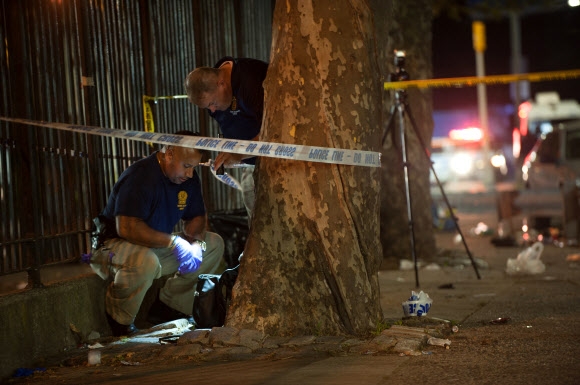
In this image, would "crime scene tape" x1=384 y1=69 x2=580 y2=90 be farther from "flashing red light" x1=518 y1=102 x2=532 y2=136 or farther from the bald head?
"flashing red light" x1=518 y1=102 x2=532 y2=136

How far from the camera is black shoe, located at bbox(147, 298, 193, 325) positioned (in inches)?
257

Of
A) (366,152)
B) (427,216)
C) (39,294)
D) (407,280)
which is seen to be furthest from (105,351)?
(427,216)

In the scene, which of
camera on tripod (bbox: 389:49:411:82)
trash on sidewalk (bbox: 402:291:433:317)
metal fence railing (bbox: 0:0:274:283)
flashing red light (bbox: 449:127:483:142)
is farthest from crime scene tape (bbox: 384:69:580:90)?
flashing red light (bbox: 449:127:483:142)

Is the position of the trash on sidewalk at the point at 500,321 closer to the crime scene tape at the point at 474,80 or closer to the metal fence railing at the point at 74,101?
the crime scene tape at the point at 474,80

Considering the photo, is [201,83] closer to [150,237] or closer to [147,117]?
[150,237]

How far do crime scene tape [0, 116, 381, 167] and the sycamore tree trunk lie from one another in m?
0.07

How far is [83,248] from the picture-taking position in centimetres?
630

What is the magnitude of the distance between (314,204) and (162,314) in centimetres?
198

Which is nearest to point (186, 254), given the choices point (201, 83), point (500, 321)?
point (201, 83)

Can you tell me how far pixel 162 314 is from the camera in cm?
655

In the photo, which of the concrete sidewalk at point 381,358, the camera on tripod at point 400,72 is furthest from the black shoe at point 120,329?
the camera on tripod at point 400,72

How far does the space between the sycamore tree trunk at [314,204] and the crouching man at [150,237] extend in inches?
36.3

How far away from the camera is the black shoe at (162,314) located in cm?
653

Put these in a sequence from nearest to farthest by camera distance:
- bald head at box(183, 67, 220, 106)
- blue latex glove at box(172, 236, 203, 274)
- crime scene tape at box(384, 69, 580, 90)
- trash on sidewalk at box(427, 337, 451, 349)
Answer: trash on sidewalk at box(427, 337, 451, 349), bald head at box(183, 67, 220, 106), blue latex glove at box(172, 236, 203, 274), crime scene tape at box(384, 69, 580, 90)
